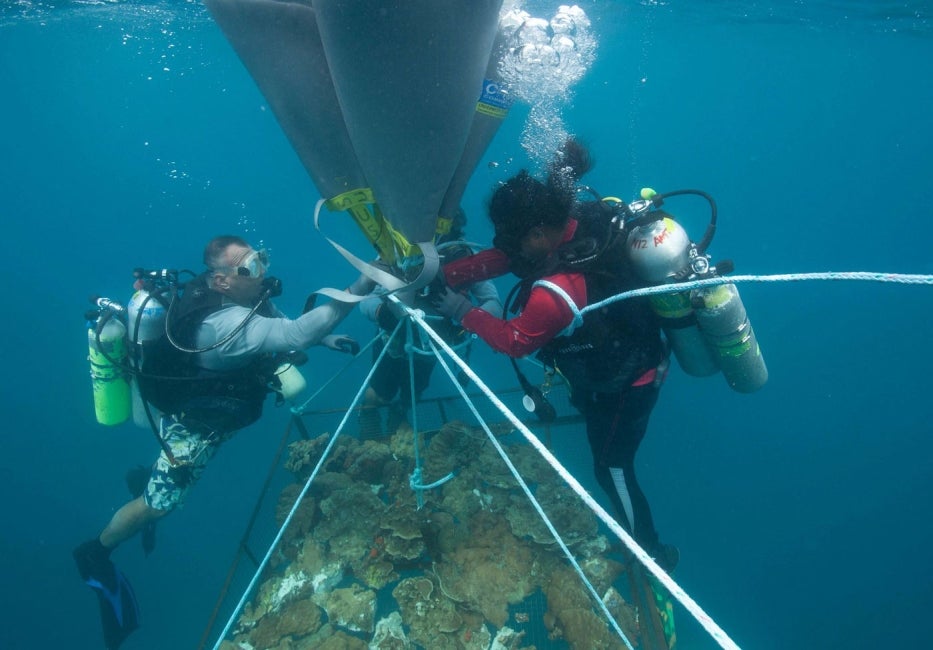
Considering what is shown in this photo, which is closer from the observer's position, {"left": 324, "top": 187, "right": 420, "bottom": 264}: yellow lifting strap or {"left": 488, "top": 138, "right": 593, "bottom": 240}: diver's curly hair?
{"left": 324, "top": 187, "right": 420, "bottom": 264}: yellow lifting strap

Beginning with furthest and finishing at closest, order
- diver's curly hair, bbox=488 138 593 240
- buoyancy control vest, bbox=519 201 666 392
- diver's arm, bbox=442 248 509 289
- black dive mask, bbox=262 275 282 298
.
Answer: black dive mask, bbox=262 275 282 298 → diver's arm, bbox=442 248 509 289 → buoyancy control vest, bbox=519 201 666 392 → diver's curly hair, bbox=488 138 593 240

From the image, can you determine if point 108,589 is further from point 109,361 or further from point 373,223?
Answer: point 373,223

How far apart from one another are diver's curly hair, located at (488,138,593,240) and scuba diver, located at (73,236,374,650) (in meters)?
1.55

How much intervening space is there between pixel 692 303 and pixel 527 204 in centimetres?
143

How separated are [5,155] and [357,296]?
51.0 m

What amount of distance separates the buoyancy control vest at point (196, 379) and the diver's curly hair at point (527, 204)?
111 inches

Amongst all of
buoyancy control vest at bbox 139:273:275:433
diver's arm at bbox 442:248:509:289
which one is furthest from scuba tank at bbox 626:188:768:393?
buoyancy control vest at bbox 139:273:275:433

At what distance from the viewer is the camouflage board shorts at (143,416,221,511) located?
471 centimetres

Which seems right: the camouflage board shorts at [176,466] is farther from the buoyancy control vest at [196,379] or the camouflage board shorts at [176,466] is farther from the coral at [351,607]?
the coral at [351,607]

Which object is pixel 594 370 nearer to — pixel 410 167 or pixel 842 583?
pixel 410 167

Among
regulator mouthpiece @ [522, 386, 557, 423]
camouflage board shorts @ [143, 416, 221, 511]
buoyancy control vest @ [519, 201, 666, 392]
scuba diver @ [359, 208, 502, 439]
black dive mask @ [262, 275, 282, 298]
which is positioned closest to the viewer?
buoyancy control vest @ [519, 201, 666, 392]

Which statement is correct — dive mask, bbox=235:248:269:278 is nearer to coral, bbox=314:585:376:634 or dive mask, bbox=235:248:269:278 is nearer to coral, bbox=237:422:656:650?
coral, bbox=237:422:656:650

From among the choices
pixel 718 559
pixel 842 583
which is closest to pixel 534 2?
pixel 718 559

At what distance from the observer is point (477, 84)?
1.90 meters
